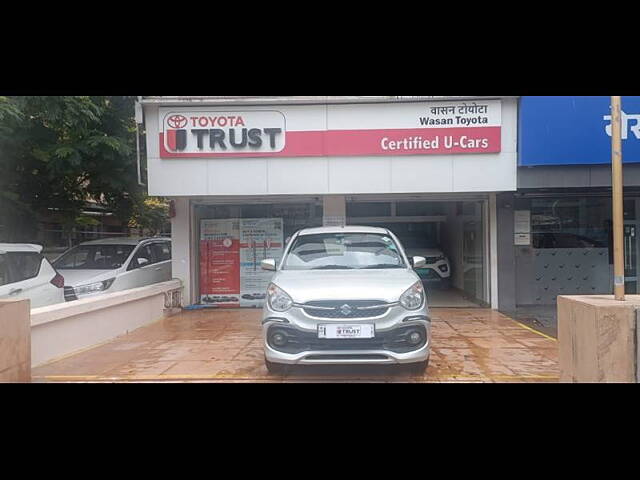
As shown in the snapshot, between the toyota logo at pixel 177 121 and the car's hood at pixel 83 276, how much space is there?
298cm

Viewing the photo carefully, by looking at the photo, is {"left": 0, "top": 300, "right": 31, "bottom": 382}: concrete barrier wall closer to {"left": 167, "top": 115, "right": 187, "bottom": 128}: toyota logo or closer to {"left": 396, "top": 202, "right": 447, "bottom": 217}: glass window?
{"left": 167, "top": 115, "right": 187, "bottom": 128}: toyota logo

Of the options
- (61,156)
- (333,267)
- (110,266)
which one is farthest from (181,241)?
(333,267)

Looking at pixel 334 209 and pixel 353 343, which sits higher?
pixel 334 209

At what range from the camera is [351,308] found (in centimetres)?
496

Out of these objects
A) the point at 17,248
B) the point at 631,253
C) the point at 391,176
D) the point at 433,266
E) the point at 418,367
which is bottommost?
the point at 418,367

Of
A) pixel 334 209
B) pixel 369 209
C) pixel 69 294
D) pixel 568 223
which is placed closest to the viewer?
pixel 69 294

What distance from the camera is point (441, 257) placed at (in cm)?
1237

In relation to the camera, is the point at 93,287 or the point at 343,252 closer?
the point at 343,252

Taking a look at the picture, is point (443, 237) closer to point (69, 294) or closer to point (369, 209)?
point (369, 209)

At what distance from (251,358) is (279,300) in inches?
58.3

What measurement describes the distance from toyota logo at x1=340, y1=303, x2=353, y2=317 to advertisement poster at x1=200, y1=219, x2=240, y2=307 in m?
5.93

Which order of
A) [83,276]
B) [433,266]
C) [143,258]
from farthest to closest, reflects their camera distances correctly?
[433,266], [143,258], [83,276]

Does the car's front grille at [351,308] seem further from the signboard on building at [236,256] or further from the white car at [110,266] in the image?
the signboard on building at [236,256]

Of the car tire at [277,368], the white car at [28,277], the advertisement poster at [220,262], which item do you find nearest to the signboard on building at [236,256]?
the advertisement poster at [220,262]
